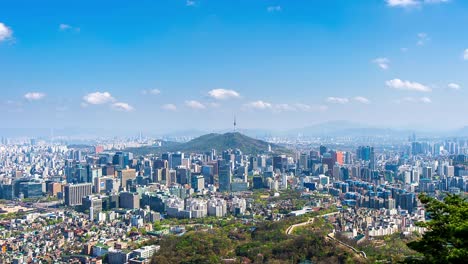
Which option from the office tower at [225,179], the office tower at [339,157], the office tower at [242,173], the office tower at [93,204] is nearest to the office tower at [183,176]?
the office tower at [225,179]

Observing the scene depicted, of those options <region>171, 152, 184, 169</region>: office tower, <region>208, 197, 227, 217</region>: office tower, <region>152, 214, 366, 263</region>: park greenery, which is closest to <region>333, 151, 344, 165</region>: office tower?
<region>171, 152, 184, 169</region>: office tower

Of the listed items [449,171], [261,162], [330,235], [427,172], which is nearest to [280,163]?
Answer: [261,162]

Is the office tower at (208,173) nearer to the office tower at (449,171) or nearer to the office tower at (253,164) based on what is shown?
the office tower at (253,164)

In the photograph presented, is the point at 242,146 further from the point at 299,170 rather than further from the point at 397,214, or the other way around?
the point at 397,214

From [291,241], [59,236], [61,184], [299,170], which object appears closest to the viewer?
[291,241]

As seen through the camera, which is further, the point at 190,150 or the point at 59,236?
the point at 190,150

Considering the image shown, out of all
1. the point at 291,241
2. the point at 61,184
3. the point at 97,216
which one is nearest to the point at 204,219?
the point at 97,216

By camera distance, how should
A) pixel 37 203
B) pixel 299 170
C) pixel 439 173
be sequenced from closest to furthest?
pixel 37 203 < pixel 439 173 < pixel 299 170

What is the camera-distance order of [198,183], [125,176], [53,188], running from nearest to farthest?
[53,188]
[198,183]
[125,176]

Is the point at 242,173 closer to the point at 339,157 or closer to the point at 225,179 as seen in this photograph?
the point at 225,179
